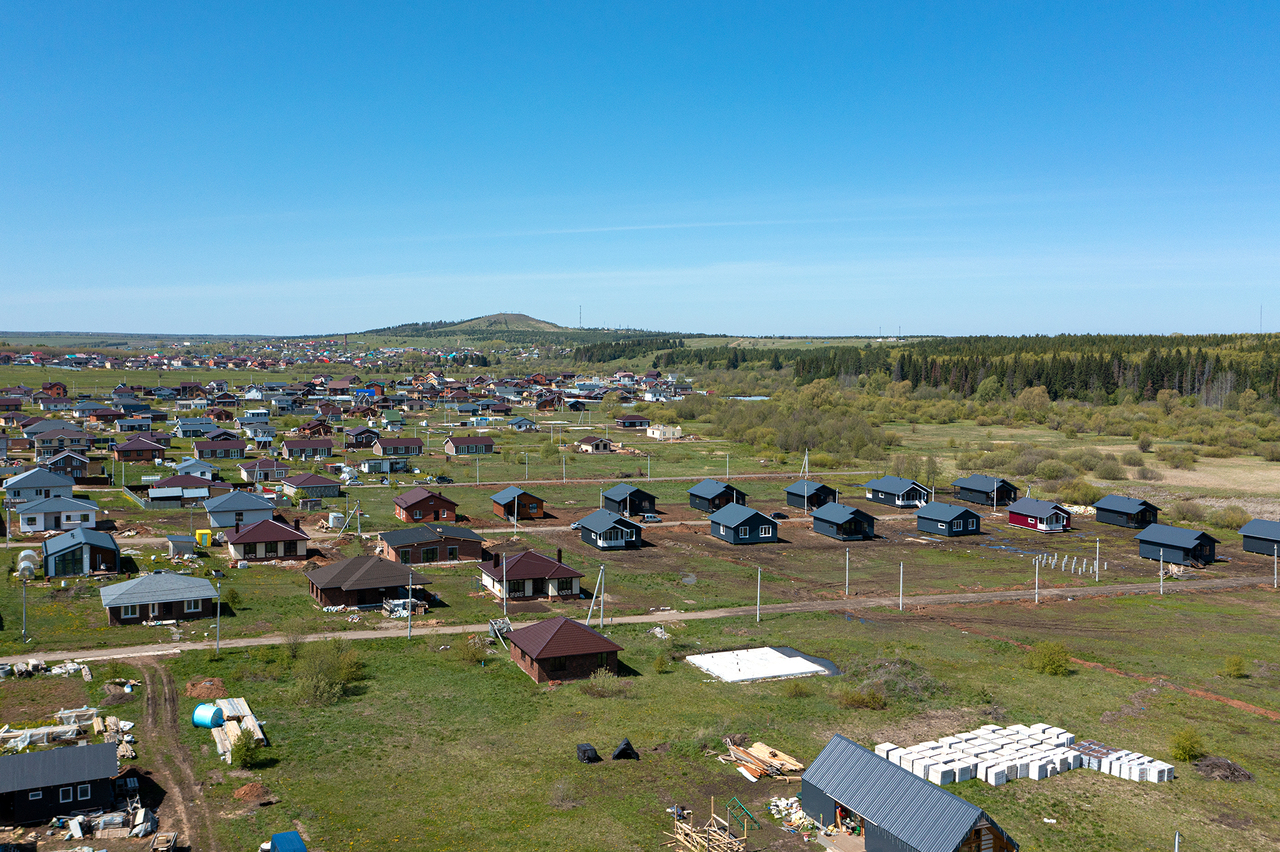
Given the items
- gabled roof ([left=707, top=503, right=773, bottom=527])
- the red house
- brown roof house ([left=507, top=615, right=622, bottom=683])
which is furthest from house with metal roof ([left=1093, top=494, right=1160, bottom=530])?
brown roof house ([left=507, top=615, right=622, bottom=683])

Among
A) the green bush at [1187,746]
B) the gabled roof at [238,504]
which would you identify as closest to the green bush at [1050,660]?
the green bush at [1187,746]

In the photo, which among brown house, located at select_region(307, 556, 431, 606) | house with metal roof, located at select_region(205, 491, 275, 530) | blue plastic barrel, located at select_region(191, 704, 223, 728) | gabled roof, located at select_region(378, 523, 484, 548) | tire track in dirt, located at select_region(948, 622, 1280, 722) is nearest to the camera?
blue plastic barrel, located at select_region(191, 704, 223, 728)

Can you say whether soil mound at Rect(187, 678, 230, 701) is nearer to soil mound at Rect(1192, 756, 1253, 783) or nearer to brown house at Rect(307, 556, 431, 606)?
brown house at Rect(307, 556, 431, 606)

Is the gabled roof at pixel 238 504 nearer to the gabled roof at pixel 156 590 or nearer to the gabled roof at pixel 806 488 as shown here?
the gabled roof at pixel 156 590

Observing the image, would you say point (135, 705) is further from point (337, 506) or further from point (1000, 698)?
point (337, 506)

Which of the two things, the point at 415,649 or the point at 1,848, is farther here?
the point at 415,649

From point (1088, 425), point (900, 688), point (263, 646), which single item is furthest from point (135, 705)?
point (1088, 425)
